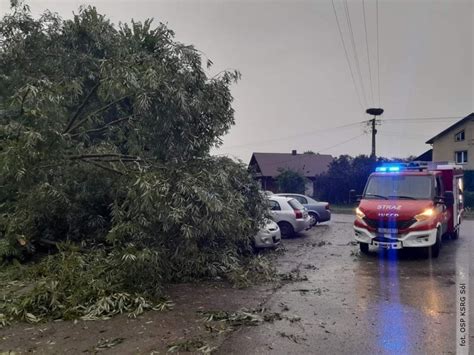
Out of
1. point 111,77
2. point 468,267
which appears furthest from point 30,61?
point 468,267

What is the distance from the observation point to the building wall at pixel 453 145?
37.0m

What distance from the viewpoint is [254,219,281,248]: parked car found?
1059cm

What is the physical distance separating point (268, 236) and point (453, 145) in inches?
1357

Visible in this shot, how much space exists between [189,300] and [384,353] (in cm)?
321

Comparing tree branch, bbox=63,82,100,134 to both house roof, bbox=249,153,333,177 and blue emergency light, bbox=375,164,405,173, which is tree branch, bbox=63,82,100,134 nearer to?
blue emergency light, bbox=375,164,405,173

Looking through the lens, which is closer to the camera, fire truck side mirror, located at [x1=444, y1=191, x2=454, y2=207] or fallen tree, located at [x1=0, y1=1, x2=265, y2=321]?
fallen tree, located at [x1=0, y1=1, x2=265, y2=321]

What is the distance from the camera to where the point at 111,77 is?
282 inches

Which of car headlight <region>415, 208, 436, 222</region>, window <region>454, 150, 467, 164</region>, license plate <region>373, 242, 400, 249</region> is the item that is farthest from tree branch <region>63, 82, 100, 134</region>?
window <region>454, 150, 467, 164</region>

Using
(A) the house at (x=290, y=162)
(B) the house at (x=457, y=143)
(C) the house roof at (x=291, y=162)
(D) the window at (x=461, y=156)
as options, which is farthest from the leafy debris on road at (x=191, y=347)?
(C) the house roof at (x=291, y=162)

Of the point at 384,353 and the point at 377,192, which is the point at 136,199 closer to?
the point at 384,353

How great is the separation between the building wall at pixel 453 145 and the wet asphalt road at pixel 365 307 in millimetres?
30245

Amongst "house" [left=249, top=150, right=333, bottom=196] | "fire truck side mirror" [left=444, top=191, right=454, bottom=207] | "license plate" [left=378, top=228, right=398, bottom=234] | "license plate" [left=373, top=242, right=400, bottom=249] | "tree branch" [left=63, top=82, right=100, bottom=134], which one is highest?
"house" [left=249, top=150, right=333, bottom=196]

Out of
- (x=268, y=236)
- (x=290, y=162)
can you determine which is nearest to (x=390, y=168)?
(x=268, y=236)

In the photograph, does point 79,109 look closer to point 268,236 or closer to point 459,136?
point 268,236
